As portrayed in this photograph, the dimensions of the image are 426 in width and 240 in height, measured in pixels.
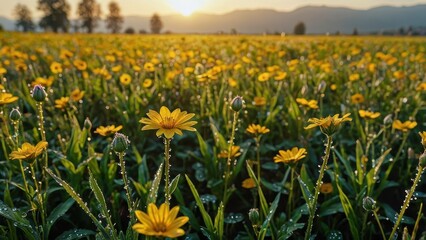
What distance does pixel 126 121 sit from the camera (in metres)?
2.64

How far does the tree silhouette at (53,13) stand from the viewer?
5675cm

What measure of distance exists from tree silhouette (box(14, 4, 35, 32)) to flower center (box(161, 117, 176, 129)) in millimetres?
81081

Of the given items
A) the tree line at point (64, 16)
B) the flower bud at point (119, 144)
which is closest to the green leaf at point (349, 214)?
the flower bud at point (119, 144)

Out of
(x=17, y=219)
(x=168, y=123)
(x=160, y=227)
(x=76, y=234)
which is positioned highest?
(x=168, y=123)

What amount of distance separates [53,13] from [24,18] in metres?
21.4

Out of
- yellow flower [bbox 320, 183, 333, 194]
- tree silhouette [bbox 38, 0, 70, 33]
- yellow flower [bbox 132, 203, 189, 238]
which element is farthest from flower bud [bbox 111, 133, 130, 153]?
tree silhouette [bbox 38, 0, 70, 33]

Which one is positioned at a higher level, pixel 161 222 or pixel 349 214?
pixel 161 222

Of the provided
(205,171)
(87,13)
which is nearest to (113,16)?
(87,13)

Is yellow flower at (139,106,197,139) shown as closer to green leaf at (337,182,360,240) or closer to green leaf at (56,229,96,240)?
green leaf at (56,229,96,240)

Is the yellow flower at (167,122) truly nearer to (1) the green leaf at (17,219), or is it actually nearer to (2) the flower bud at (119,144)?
(2) the flower bud at (119,144)

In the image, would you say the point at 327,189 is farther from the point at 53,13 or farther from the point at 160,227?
the point at 53,13

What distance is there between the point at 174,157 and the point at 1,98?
1031mm

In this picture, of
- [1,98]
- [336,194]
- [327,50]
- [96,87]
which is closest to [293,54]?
[327,50]

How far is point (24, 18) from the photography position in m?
74.4
